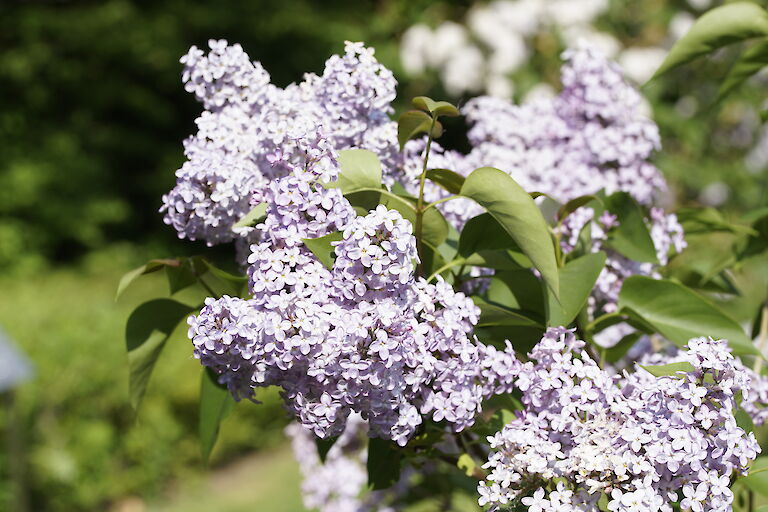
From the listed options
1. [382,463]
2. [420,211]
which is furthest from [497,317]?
[382,463]

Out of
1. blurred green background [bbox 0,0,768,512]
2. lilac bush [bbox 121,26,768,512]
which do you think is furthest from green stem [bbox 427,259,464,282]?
blurred green background [bbox 0,0,768,512]

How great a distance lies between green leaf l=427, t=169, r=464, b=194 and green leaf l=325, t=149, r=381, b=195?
0.09 m

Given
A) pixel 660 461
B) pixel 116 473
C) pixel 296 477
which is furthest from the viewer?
pixel 296 477

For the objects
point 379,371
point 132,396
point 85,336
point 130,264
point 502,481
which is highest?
point 379,371

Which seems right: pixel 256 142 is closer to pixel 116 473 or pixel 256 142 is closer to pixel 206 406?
pixel 206 406

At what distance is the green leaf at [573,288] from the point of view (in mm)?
1160

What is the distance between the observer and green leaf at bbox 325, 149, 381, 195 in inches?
44.1

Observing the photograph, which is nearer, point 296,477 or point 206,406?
point 206,406

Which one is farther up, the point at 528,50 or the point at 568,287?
the point at 568,287

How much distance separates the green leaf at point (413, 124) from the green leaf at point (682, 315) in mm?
371

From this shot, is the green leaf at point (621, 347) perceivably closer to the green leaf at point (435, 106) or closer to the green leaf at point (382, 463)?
the green leaf at point (382, 463)

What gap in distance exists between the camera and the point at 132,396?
135 centimetres

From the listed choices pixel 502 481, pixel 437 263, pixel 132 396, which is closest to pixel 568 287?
pixel 437 263

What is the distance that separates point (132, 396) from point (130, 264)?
28.3 feet
